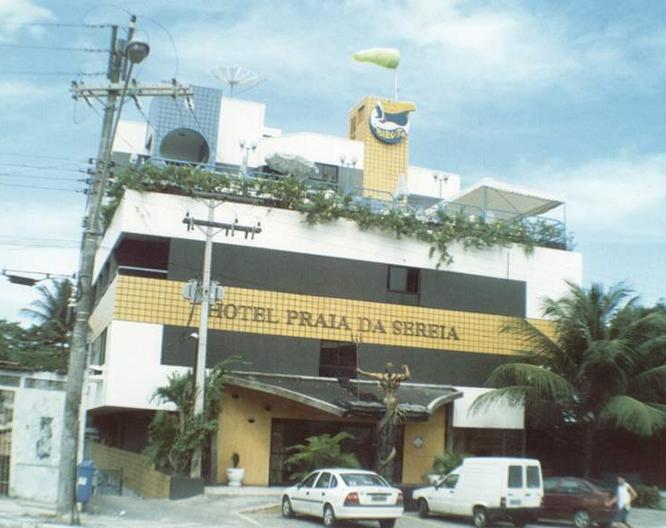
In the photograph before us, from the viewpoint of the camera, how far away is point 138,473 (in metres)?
29.6

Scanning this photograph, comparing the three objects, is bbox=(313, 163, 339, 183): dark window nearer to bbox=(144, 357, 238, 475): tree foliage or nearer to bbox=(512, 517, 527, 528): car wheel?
bbox=(144, 357, 238, 475): tree foliage

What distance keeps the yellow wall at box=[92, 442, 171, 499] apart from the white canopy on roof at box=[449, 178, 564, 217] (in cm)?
1566

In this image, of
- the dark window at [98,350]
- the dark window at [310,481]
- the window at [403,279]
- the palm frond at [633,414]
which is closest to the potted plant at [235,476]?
the dark window at [310,481]

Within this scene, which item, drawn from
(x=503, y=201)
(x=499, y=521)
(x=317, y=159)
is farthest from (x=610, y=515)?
(x=317, y=159)

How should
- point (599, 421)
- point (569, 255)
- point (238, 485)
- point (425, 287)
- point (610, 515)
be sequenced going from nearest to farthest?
point (610, 515) < point (238, 485) < point (599, 421) < point (425, 287) < point (569, 255)

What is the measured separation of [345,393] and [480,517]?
7653 mm

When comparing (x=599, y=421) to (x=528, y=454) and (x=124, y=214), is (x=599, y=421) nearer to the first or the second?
(x=528, y=454)

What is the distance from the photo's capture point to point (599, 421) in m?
29.4

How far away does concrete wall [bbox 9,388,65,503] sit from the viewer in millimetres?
21719

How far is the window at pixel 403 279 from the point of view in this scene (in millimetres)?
32188

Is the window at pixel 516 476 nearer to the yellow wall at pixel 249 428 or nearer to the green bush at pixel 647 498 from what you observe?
the green bush at pixel 647 498

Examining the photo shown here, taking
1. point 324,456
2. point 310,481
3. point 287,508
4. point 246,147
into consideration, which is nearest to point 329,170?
point 246,147

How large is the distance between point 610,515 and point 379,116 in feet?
80.1

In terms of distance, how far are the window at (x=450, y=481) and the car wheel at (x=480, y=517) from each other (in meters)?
1.14
